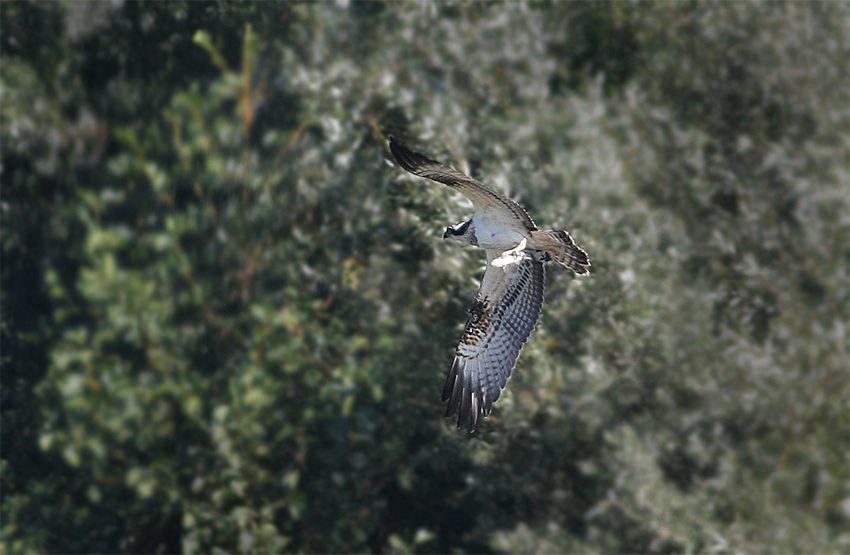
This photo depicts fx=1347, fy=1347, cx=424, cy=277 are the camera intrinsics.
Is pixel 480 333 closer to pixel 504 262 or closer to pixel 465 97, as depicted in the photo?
pixel 504 262

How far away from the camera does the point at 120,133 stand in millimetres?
7152

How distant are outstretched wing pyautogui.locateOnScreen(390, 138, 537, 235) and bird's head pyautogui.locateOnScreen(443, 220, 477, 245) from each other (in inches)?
4.8

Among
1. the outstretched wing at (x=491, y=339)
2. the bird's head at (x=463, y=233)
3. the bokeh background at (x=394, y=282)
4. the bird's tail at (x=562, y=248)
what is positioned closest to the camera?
the bird's tail at (x=562, y=248)

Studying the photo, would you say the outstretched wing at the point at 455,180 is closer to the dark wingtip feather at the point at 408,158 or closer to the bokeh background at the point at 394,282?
the dark wingtip feather at the point at 408,158

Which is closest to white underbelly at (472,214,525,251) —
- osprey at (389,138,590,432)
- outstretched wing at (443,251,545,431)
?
osprey at (389,138,590,432)

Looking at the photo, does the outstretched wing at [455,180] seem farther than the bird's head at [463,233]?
No

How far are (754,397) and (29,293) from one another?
3.80 m

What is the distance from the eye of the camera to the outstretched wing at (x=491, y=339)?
4430 millimetres

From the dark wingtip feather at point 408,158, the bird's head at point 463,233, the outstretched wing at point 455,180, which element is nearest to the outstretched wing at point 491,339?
the bird's head at point 463,233

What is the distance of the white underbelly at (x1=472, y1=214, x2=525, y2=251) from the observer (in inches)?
161

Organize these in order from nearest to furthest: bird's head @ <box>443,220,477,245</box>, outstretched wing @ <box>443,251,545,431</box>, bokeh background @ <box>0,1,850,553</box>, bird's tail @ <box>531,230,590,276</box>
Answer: bird's tail @ <box>531,230,590,276</box>
bird's head @ <box>443,220,477,245</box>
outstretched wing @ <box>443,251,545,431</box>
bokeh background @ <box>0,1,850,553</box>

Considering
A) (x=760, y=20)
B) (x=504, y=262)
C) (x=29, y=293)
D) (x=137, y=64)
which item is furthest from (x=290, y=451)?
(x=760, y=20)

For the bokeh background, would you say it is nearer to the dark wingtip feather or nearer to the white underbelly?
the white underbelly

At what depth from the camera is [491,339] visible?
453cm
